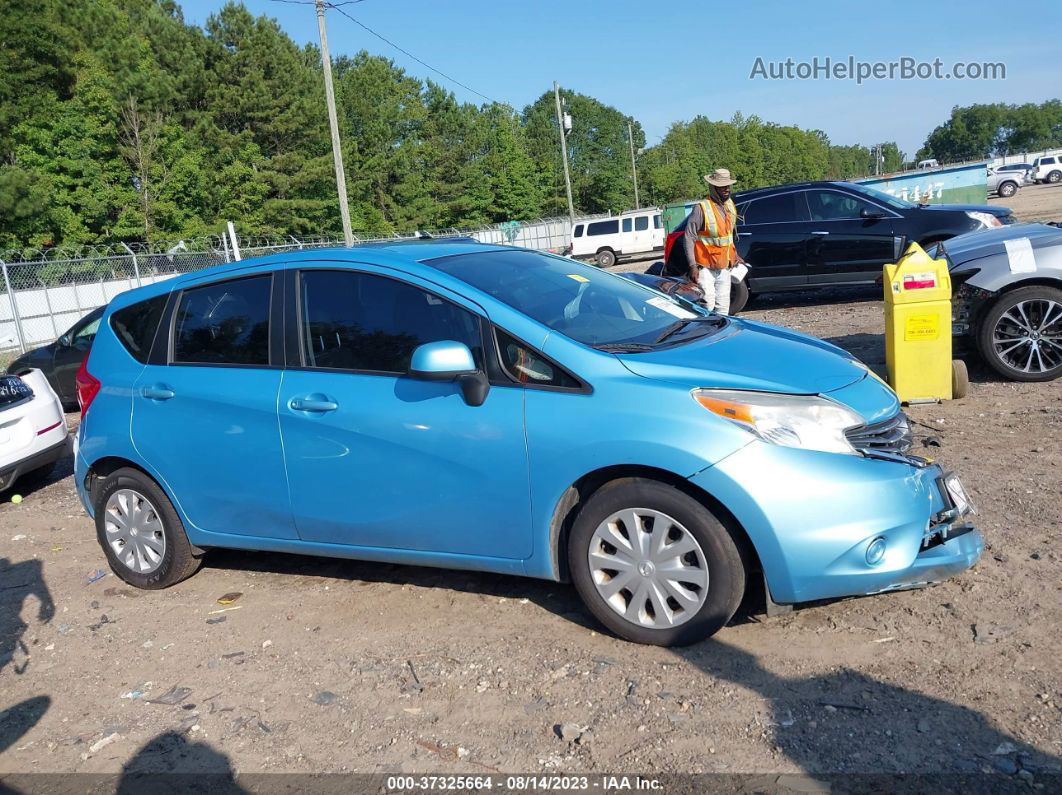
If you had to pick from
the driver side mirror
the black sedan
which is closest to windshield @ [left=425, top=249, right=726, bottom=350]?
the driver side mirror

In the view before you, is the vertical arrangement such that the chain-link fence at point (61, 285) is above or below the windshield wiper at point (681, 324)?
above

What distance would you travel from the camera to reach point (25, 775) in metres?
3.56

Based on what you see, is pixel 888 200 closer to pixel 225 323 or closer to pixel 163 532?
pixel 225 323

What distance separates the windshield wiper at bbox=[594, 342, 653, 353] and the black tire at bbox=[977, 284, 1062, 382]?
4574 mm

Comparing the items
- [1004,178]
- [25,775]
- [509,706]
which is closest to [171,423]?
[25,775]

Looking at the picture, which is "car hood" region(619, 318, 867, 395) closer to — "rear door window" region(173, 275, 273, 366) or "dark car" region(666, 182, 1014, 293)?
"rear door window" region(173, 275, 273, 366)

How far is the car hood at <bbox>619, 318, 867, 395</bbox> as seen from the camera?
12.7ft

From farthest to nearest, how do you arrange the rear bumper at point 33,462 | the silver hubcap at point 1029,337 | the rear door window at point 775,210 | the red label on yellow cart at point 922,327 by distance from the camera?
1. the rear door window at point 775,210
2. the rear bumper at point 33,462
3. the silver hubcap at point 1029,337
4. the red label on yellow cart at point 922,327

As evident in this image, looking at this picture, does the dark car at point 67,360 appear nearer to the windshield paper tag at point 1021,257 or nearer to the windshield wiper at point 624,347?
the windshield wiper at point 624,347

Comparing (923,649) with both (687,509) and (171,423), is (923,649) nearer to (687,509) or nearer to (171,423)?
(687,509)

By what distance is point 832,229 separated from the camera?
520 inches

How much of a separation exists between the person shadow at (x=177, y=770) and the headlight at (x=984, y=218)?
1219 centimetres

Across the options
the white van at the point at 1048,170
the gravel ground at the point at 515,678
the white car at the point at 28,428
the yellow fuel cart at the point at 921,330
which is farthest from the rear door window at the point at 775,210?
the white van at the point at 1048,170

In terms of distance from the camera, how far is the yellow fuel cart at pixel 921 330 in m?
7.20
